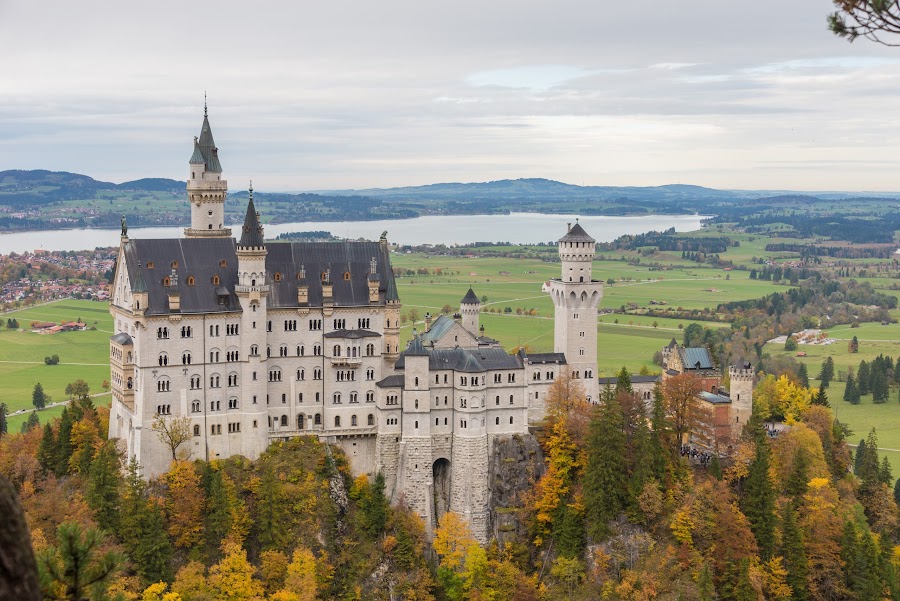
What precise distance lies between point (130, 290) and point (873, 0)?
201ft

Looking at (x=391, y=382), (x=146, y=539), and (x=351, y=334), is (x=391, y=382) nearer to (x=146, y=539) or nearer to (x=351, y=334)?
(x=351, y=334)

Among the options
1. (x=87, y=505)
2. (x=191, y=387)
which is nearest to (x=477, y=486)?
(x=191, y=387)

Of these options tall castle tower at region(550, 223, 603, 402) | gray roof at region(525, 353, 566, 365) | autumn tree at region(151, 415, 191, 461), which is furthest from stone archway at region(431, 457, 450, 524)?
autumn tree at region(151, 415, 191, 461)

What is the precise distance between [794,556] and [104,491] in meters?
49.6

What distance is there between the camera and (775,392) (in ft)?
319

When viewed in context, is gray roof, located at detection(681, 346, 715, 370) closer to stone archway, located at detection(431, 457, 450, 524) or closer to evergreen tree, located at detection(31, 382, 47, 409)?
stone archway, located at detection(431, 457, 450, 524)

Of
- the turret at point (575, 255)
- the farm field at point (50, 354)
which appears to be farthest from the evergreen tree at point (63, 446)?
the turret at point (575, 255)

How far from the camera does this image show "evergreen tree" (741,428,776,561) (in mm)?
78062

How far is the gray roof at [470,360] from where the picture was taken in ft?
271

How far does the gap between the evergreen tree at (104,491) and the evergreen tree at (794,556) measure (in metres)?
48.0

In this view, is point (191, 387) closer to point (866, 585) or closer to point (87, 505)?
point (87, 505)

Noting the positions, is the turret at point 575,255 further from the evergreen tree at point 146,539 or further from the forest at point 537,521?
the evergreen tree at point 146,539

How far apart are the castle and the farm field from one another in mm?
44121

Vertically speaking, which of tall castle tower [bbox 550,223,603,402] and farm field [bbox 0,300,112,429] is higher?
tall castle tower [bbox 550,223,603,402]
